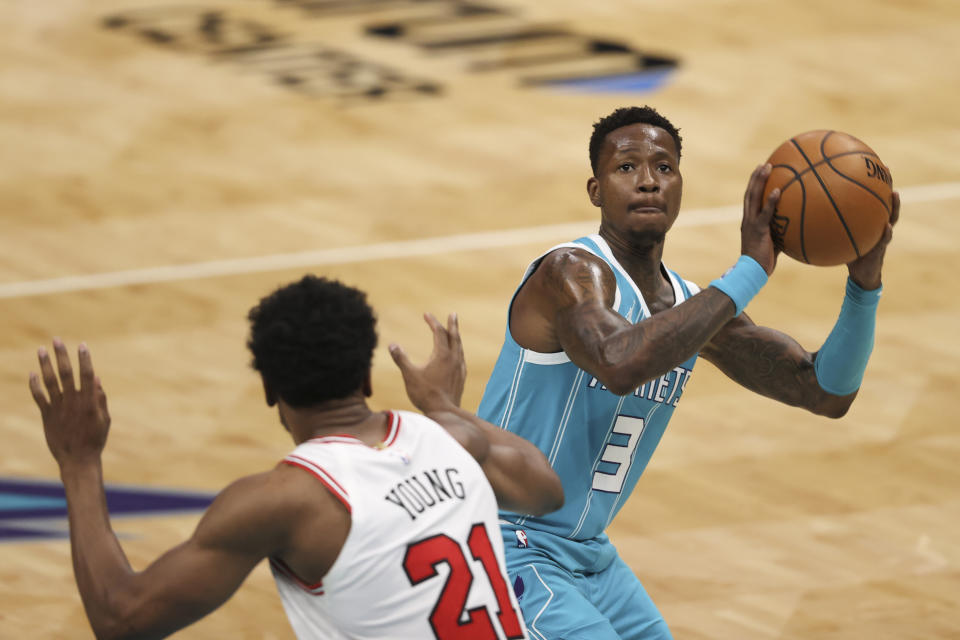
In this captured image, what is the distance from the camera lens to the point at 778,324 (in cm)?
786

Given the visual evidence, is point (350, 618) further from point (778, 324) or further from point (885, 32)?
point (885, 32)

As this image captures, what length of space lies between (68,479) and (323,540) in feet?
2.33

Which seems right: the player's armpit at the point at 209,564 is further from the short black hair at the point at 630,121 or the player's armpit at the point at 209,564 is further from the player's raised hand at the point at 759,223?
the short black hair at the point at 630,121

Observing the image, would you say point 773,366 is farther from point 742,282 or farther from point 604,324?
point 604,324

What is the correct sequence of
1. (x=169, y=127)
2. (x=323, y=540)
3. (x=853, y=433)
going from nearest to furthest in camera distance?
(x=323, y=540), (x=853, y=433), (x=169, y=127)

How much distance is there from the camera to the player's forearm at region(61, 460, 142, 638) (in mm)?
2984

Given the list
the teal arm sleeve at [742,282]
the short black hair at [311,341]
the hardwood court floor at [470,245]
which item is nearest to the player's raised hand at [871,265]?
the teal arm sleeve at [742,282]

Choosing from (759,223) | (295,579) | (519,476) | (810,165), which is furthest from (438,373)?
(810,165)

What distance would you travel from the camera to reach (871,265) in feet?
14.2

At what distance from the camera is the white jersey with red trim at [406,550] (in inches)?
118

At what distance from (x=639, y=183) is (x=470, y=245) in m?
4.44

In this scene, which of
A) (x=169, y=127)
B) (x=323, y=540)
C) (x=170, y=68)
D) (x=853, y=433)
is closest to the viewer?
(x=323, y=540)

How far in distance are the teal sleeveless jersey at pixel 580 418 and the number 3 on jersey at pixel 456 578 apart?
1.14 meters

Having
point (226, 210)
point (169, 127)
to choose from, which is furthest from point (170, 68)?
point (226, 210)
